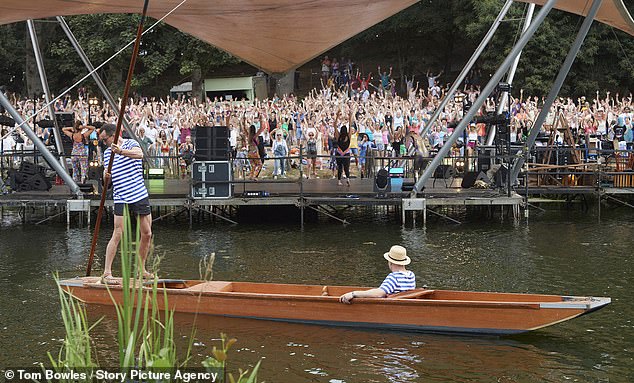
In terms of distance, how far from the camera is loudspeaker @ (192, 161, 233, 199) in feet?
74.9

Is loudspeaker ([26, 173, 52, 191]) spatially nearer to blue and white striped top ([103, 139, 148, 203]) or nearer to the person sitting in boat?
blue and white striped top ([103, 139, 148, 203])

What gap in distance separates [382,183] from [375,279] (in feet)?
22.8

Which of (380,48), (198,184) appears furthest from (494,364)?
(380,48)

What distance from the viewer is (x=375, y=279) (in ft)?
51.3

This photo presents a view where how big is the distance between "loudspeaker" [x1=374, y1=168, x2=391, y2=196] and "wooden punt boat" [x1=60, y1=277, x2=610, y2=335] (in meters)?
9.71

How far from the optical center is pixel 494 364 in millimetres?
10578

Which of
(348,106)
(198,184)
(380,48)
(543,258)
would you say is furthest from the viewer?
(380,48)

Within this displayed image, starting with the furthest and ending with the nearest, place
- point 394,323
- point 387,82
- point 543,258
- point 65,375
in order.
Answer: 1. point 387,82
2. point 543,258
3. point 394,323
4. point 65,375

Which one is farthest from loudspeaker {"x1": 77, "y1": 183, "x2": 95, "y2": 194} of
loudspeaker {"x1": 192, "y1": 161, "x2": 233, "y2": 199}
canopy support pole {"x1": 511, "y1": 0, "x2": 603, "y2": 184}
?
canopy support pole {"x1": 511, "y1": 0, "x2": 603, "y2": 184}

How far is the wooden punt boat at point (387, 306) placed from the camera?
437 inches

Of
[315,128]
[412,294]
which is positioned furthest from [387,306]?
[315,128]

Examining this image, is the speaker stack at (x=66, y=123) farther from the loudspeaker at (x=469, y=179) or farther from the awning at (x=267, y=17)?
the loudspeaker at (x=469, y=179)

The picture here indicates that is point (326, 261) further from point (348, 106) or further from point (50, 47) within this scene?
point (50, 47)

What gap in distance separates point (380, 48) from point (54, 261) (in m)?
35.6
